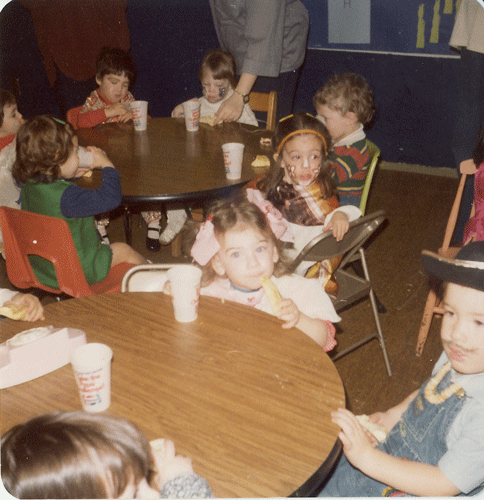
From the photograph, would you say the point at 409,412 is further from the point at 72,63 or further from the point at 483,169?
the point at 72,63

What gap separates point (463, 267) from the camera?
110 centimetres

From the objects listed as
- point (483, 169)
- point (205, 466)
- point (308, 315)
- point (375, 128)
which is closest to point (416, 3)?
point (375, 128)

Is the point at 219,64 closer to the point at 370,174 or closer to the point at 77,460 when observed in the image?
the point at 370,174

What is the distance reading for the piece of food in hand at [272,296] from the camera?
142cm

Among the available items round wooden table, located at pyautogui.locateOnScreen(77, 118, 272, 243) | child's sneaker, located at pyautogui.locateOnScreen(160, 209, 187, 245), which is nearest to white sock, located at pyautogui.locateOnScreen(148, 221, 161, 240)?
child's sneaker, located at pyautogui.locateOnScreen(160, 209, 187, 245)

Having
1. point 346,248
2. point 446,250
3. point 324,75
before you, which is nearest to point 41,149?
point 346,248

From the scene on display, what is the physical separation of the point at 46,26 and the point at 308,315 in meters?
3.87

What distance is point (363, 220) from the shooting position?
1974mm

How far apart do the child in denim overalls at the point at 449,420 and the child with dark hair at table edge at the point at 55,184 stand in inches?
57.5

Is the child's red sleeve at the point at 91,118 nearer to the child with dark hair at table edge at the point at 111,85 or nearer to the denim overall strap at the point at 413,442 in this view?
the child with dark hair at table edge at the point at 111,85

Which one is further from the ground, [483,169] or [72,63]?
[72,63]

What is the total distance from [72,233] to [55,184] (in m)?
0.22

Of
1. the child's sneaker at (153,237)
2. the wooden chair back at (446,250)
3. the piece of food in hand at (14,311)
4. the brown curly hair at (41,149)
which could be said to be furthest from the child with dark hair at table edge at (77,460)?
the child's sneaker at (153,237)

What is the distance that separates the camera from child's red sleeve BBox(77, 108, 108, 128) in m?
3.30
